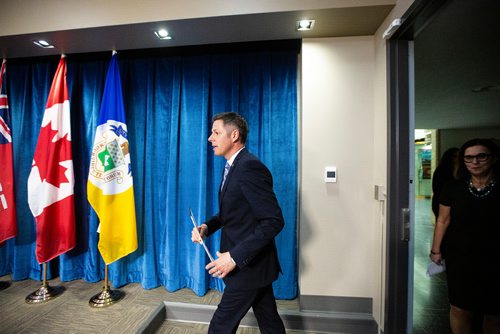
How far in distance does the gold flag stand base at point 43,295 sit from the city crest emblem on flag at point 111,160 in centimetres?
105

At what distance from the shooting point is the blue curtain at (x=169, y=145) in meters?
2.08

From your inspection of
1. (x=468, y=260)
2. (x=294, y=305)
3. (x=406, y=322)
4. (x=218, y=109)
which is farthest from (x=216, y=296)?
(x=468, y=260)

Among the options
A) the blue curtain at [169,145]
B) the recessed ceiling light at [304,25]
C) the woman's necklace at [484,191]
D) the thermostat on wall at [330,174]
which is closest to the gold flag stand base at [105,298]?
the blue curtain at [169,145]

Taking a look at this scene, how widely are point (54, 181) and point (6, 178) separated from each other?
0.53 m

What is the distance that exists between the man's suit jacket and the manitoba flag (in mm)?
2142

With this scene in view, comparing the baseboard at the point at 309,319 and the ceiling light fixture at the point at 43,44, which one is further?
the ceiling light fixture at the point at 43,44

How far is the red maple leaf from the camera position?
2.01 meters

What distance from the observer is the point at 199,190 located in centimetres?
213

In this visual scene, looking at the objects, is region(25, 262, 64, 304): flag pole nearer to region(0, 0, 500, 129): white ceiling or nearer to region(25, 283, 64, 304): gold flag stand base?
region(25, 283, 64, 304): gold flag stand base

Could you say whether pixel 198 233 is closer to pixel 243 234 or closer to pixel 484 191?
pixel 243 234

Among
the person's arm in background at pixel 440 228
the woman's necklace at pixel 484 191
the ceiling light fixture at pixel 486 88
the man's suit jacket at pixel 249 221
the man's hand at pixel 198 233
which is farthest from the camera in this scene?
the ceiling light fixture at pixel 486 88

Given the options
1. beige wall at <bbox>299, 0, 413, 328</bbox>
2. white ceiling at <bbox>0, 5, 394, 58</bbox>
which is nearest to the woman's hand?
beige wall at <bbox>299, 0, 413, 328</bbox>

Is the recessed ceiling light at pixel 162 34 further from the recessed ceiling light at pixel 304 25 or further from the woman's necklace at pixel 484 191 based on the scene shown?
the woman's necklace at pixel 484 191

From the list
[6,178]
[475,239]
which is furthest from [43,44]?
[475,239]
